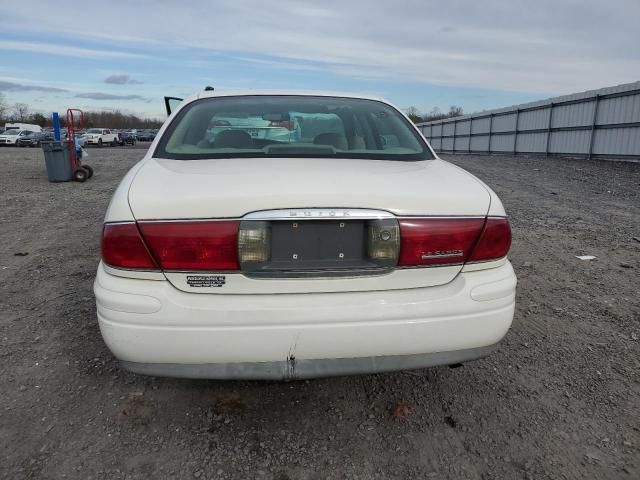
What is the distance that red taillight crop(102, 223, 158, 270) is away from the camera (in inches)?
75.2

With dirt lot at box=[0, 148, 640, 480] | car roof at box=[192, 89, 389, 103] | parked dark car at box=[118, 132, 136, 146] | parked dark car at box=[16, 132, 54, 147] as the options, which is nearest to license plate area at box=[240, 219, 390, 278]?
dirt lot at box=[0, 148, 640, 480]

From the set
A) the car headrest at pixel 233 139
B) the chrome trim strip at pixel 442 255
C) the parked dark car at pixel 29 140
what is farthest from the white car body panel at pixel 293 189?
the parked dark car at pixel 29 140

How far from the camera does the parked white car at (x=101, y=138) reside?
4453 centimetres

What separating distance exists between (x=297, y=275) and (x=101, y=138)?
159 feet

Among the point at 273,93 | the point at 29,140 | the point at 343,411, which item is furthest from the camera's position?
the point at 29,140

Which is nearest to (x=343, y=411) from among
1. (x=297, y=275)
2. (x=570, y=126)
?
(x=297, y=275)

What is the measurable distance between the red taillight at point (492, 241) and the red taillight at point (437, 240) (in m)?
0.03

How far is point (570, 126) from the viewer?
19.4 meters

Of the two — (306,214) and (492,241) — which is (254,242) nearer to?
(306,214)

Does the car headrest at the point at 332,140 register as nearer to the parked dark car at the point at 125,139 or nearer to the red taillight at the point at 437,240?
the red taillight at the point at 437,240

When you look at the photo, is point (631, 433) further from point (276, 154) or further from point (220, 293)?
point (276, 154)

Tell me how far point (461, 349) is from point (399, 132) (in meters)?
1.54

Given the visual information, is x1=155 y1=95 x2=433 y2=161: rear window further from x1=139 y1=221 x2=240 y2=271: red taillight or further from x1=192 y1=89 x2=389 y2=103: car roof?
x1=139 y1=221 x2=240 y2=271: red taillight

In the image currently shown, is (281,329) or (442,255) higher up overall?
(442,255)
